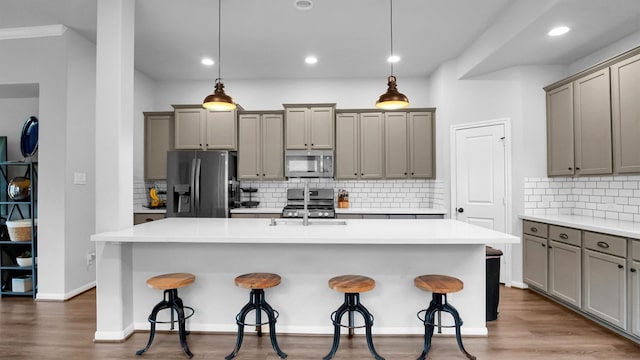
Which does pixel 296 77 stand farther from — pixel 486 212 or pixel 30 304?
pixel 30 304

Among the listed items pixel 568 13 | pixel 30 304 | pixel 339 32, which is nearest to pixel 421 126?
pixel 339 32

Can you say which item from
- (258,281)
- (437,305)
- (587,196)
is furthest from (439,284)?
(587,196)

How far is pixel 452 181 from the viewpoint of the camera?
4.70 meters

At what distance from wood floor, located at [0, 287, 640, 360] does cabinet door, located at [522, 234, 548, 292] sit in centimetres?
53

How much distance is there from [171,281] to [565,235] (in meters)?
3.65

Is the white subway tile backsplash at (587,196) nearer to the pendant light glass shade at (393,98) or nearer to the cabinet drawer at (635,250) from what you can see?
the cabinet drawer at (635,250)

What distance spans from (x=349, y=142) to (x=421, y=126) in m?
1.11

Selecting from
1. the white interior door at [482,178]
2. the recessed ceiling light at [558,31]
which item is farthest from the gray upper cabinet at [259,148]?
the recessed ceiling light at [558,31]

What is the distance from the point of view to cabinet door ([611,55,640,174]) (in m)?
2.92

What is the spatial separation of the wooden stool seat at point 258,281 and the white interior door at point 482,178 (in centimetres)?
310

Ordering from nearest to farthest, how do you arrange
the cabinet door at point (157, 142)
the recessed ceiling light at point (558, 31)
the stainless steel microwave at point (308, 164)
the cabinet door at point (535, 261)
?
the recessed ceiling light at point (558, 31) → the cabinet door at point (535, 261) → the stainless steel microwave at point (308, 164) → the cabinet door at point (157, 142)

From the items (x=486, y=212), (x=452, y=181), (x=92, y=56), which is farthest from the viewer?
(x=452, y=181)

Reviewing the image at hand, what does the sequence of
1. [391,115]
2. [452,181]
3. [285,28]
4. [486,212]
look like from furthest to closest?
[391,115] → [452,181] → [486,212] → [285,28]

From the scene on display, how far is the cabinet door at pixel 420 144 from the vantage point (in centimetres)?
508
